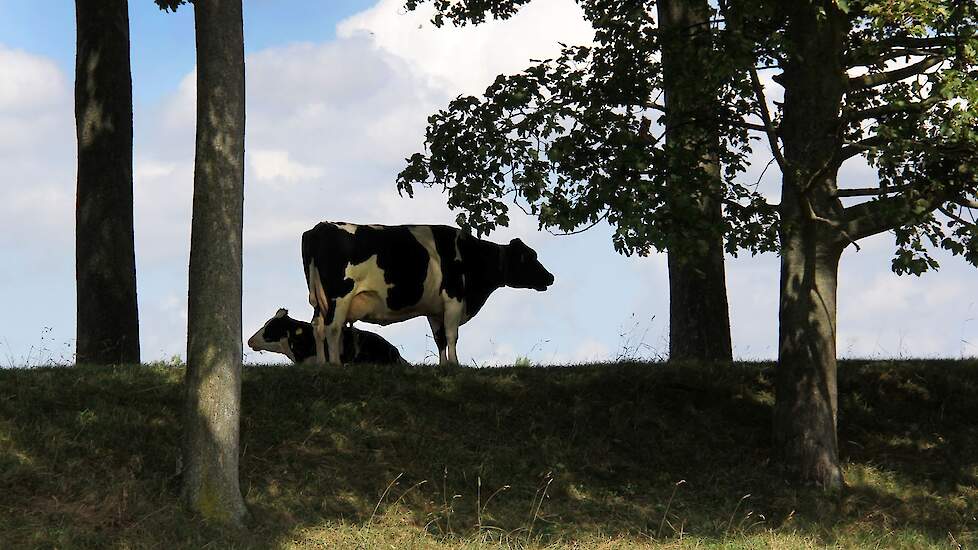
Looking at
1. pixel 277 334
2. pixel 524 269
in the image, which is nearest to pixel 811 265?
pixel 524 269

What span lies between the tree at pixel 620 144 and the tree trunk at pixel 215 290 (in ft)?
13.6

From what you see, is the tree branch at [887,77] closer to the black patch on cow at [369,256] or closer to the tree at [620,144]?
the tree at [620,144]

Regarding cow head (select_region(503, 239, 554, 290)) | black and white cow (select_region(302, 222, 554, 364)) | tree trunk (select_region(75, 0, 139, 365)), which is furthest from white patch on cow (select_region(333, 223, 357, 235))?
tree trunk (select_region(75, 0, 139, 365))

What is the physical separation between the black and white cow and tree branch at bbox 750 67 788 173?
220 inches

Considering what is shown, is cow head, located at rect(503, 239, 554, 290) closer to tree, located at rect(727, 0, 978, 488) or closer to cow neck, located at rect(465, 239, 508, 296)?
cow neck, located at rect(465, 239, 508, 296)

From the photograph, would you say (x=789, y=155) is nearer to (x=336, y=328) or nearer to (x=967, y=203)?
(x=967, y=203)

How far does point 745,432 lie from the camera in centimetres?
1772

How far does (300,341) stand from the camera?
2344 centimetres

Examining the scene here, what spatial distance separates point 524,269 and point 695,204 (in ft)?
21.3

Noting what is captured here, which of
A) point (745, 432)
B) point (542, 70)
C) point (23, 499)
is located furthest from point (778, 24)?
point (23, 499)

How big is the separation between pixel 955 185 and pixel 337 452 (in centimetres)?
806

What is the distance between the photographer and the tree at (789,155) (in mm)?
15328

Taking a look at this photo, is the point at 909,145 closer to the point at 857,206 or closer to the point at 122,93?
the point at 857,206

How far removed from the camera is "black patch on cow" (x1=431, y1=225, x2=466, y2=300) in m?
20.1
